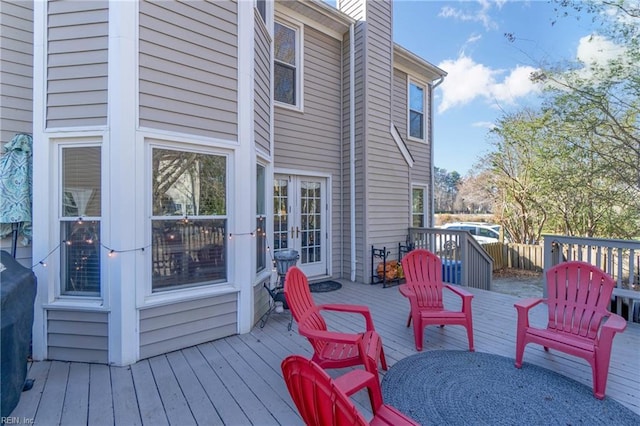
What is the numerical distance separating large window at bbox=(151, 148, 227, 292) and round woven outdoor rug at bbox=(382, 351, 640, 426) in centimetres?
221

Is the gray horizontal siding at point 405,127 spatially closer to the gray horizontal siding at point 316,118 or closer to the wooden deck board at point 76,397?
the gray horizontal siding at point 316,118

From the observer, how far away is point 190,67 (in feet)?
10.2

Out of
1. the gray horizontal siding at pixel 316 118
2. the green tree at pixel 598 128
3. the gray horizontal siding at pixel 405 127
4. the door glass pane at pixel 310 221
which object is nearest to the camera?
the green tree at pixel 598 128

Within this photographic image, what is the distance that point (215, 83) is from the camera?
328cm

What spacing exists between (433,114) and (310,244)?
17.7ft

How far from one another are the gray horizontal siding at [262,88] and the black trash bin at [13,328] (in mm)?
2588

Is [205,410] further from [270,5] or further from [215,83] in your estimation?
[270,5]

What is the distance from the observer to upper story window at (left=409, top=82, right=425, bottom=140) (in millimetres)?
7918

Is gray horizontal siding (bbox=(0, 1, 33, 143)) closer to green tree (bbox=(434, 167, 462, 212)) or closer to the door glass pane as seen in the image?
the door glass pane

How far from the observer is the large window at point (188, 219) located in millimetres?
3025

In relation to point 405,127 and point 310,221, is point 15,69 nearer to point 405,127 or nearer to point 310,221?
point 310,221

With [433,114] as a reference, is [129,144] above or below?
below

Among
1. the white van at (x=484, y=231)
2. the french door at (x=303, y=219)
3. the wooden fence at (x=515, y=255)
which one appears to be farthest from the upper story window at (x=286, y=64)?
the white van at (x=484, y=231)

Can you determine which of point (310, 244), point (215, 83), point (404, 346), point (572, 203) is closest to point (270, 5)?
point (215, 83)
